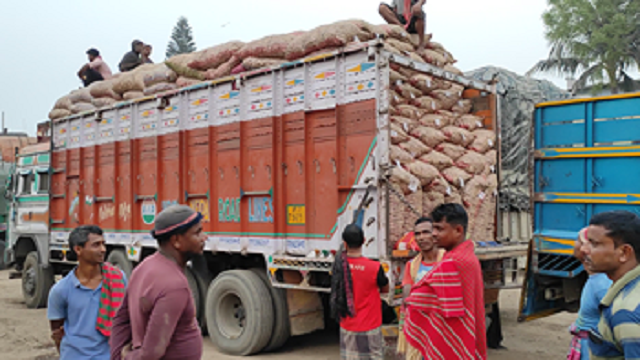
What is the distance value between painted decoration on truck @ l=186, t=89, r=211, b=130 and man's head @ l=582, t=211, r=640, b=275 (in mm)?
5446

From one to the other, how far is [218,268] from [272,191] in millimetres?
1630

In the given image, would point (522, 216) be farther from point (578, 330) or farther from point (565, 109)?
point (578, 330)

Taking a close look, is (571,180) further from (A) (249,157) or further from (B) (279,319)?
(A) (249,157)

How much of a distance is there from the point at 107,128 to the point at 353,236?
5.69 m

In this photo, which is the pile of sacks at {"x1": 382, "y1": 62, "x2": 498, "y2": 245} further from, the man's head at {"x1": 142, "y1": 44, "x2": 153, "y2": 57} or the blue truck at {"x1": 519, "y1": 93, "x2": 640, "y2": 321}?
the man's head at {"x1": 142, "y1": 44, "x2": 153, "y2": 57}

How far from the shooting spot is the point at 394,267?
5051 millimetres

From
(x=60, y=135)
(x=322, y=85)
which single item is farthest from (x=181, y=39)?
(x=322, y=85)

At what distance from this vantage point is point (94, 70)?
10297 millimetres

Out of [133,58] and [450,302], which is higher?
[133,58]

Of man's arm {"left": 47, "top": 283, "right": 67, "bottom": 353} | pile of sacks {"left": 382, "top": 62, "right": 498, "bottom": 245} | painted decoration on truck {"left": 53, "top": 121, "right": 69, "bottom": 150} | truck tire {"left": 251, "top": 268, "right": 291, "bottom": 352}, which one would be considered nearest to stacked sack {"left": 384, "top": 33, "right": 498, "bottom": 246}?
pile of sacks {"left": 382, "top": 62, "right": 498, "bottom": 245}

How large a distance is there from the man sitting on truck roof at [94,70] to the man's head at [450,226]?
8741 millimetres

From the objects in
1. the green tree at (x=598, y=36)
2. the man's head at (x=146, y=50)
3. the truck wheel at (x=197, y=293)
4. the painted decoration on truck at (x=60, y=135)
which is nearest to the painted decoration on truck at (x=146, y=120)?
the truck wheel at (x=197, y=293)

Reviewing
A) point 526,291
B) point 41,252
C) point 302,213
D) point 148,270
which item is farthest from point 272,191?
point 41,252

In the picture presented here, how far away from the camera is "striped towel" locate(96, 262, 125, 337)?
3.19m
